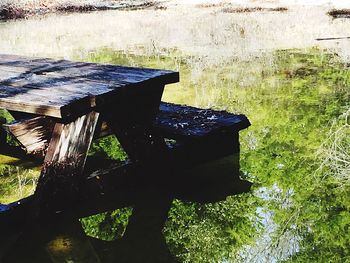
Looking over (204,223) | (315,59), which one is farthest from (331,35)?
(204,223)

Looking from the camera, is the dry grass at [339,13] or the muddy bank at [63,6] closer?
the dry grass at [339,13]

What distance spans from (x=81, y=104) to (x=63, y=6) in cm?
2464

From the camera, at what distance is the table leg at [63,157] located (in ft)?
12.7

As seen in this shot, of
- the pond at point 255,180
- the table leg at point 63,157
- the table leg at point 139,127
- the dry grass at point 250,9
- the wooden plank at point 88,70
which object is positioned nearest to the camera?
the pond at point 255,180

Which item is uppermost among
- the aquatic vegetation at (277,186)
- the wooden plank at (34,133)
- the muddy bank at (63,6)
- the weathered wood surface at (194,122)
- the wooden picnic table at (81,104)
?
the wooden picnic table at (81,104)

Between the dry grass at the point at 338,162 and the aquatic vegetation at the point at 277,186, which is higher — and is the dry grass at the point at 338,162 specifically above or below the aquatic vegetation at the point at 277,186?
above

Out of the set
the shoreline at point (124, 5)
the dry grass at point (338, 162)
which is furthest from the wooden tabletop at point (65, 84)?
the shoreline at point (124, 5)

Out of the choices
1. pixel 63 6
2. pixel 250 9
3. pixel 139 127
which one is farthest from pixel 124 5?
pixel 139 127

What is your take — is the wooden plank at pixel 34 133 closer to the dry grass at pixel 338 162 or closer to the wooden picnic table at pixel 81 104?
the wooden picnic table at pixel 81 104

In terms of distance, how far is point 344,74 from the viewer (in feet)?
29.6

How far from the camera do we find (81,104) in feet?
11.8

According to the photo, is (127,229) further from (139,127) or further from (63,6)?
(63,6)

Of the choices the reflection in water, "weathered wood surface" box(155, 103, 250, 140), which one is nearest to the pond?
the reflection in water

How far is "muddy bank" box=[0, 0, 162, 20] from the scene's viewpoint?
2519 cm
